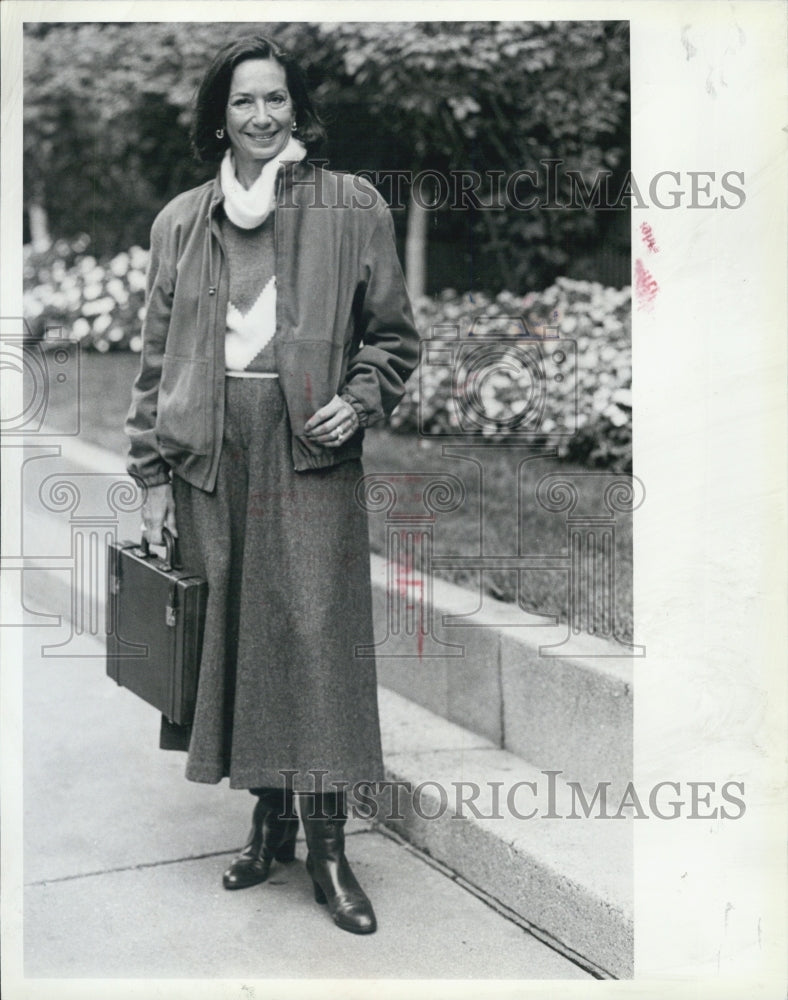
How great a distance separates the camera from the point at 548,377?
5.78 meters

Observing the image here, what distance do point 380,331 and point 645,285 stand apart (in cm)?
63

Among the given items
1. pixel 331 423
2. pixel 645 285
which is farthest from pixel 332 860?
pixel 645 285

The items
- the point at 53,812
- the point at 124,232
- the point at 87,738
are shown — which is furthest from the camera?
the point at 124,232

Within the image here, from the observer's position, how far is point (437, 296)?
22.1ft

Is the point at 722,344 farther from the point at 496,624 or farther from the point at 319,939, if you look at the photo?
the point at 319,939

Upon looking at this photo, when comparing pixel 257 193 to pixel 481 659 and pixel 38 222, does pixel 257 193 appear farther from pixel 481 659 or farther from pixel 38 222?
pixel 38 222

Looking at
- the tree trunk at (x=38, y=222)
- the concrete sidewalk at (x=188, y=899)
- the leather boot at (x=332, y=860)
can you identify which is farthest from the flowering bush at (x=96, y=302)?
the leather boot at (x=332, y=860)

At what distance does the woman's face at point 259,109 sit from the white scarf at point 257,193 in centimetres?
2

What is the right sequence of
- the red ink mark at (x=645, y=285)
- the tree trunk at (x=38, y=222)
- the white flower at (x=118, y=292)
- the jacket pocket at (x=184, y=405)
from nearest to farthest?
the red ink mark at (x=645, y=285), the jacket pocket at (x=184, y=405), the white flower at (x=118, y=292), the tree trunk at (x=38, y=222)

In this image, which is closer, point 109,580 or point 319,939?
point 319,939

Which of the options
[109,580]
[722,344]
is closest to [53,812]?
[109,580]

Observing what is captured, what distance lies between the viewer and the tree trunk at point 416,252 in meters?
6.84

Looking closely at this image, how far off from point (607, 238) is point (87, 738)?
3453mm

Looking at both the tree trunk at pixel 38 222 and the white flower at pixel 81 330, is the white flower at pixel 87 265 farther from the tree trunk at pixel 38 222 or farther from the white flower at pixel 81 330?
the tree trunk at pixel 38 222
